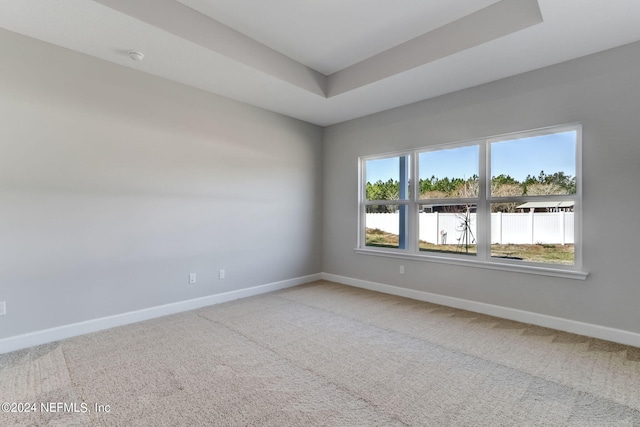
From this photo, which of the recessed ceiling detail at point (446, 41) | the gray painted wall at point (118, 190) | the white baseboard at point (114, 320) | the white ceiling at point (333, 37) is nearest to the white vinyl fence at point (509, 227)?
the white ceiling at point (333, 37)

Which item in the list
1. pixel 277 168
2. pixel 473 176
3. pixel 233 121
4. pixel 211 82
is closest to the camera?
pixel 211 82

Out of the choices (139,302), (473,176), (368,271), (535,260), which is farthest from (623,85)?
(139,302)

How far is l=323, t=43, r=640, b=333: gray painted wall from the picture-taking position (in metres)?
2.68

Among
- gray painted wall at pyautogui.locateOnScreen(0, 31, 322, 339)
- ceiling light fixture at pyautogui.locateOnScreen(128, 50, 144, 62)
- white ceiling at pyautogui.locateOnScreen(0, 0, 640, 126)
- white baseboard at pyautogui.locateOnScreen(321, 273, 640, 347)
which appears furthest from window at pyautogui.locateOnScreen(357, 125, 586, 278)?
ceiling light fixture at pyautogui.locateOnScreen(128, 50, 144, 62)

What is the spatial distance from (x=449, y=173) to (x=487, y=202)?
60 centimetres

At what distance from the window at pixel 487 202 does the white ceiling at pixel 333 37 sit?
0.85 meters

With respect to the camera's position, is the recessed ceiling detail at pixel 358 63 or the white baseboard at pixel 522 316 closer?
the recessed ceiling detail at pixel 358 63

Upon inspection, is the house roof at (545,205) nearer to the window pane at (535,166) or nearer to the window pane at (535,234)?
the window pane at (535,234)

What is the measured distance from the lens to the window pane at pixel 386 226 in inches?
175

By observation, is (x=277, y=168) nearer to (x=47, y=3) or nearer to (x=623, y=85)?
(x=47, y=3)

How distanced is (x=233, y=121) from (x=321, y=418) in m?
3.55

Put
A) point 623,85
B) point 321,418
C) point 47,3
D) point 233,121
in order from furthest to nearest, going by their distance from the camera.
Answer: point 233,121 → point 623,85 → point 47,3 → point 321,418

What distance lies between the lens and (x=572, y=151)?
9.91 feet

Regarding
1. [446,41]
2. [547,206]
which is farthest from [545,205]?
[446,41]
